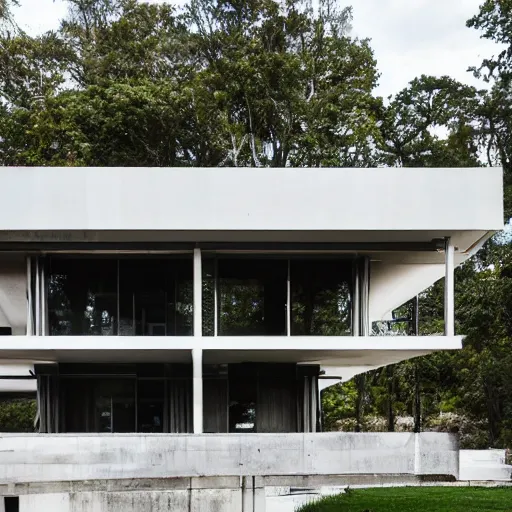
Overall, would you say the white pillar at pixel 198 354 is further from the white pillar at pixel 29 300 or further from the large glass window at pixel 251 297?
the white pillar at pixel 29 300

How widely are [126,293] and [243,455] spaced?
5870mm

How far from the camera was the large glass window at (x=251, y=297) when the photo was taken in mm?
20344

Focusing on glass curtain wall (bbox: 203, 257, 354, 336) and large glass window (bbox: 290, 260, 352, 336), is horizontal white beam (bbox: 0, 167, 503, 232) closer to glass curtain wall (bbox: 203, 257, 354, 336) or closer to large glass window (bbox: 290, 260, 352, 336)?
glass curtain wall (bbox: 203, 257, 354, 336)

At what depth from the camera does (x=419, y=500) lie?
17938 millimetres

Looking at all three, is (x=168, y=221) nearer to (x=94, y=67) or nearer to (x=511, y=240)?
(x=511, y=240)

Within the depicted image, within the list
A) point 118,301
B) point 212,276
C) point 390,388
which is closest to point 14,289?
point 118,301

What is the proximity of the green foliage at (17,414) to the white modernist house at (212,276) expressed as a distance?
18.4 metres

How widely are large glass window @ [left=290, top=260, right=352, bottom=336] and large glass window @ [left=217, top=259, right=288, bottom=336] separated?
0.97 ft

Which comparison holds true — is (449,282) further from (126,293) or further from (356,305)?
(126,293)

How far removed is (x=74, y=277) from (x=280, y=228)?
473cm

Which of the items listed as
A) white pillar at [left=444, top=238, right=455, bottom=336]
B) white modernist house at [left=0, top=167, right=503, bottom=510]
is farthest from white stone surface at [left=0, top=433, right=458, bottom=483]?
white pillar at [left=444, top=238, right=455, bottom=336]

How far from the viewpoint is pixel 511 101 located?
36.7 meters

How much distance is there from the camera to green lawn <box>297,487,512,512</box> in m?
16.6

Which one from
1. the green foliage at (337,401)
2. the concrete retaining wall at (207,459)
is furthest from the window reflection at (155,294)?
the green foliage at (337,401)
